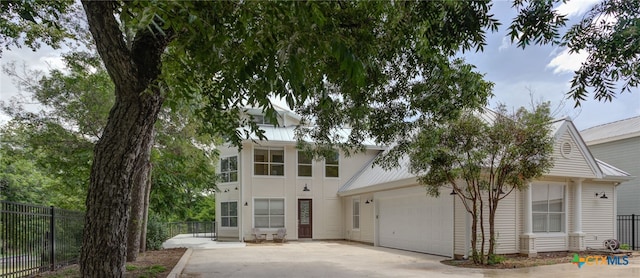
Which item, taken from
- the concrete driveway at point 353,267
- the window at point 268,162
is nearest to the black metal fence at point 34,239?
the concrete driveway at point 353,267

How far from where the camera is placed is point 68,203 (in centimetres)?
1939

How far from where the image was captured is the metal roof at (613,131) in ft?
60.7

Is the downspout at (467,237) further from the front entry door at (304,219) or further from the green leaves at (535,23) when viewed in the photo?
the front entry door at (304,219)

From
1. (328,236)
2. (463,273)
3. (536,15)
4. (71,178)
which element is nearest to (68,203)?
(71,178)

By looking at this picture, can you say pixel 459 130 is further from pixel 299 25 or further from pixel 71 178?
pixel 71 178

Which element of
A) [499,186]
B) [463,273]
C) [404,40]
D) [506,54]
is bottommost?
[463,273]

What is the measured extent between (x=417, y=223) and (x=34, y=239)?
1115 centimetres

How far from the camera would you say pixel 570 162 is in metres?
13.4

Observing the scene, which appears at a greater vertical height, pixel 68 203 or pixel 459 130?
pixel 459 130

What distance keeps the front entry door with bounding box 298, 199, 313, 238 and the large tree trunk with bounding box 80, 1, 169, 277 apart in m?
16.7

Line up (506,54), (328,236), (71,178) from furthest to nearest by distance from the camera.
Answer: (328,236)
(71,178)
(506,54)

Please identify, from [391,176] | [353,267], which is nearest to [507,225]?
[391,176]

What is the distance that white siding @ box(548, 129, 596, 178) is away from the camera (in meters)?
13.1

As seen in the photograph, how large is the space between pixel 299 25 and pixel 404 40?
5.81 feet
